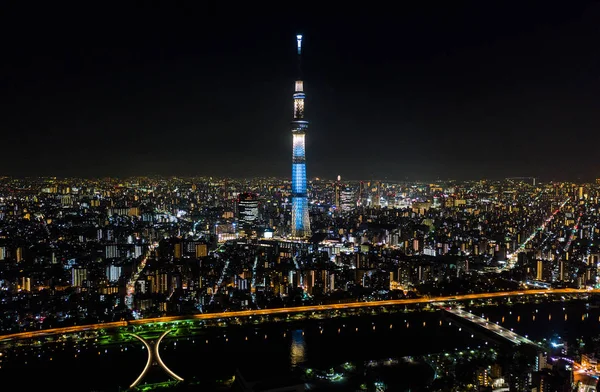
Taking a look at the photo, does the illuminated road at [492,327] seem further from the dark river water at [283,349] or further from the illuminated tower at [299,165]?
the illuminated tower at [299,165]

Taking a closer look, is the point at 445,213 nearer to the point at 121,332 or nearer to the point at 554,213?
the point at 554,213

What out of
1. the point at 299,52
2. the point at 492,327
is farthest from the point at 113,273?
the point at 492,327

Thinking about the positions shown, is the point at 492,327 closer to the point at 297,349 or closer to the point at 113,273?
the point at 297,349

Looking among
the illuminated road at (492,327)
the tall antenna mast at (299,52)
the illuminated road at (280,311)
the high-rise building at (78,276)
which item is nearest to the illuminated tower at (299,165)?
the tall antenna mast at (299,52)

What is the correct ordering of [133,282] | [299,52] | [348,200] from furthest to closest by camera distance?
[348,200] < [299,52] < [133,282]

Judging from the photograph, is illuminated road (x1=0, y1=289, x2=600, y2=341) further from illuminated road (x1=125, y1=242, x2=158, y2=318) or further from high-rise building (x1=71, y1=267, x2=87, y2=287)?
high-rise building (x1=71, y1=267, x2=87, y2=287)

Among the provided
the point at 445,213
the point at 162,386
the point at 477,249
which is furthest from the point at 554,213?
the point at 162,386
